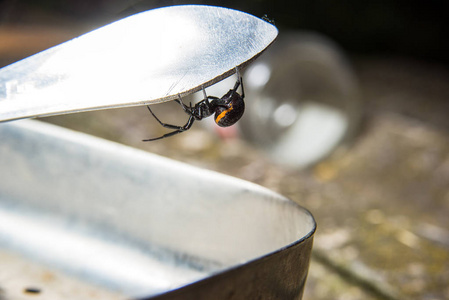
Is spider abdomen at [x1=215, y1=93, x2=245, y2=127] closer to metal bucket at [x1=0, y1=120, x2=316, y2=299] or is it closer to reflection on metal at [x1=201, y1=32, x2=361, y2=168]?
metal bucket at [x1=0, y1=120, x2=316, y2=299]

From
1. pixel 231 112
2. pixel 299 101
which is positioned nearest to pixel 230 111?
pixel 231 112

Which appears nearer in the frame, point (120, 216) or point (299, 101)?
point (120, 216)

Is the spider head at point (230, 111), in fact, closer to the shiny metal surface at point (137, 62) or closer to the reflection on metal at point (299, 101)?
the shiny metal surface at point (137, 62)

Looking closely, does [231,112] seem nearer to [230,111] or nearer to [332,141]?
[230,111]

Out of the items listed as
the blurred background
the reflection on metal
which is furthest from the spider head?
the reflection on metal

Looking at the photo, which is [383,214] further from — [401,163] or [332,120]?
[332,120]

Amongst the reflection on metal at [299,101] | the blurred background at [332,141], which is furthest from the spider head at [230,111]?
the reflection on metal at [299,101]
